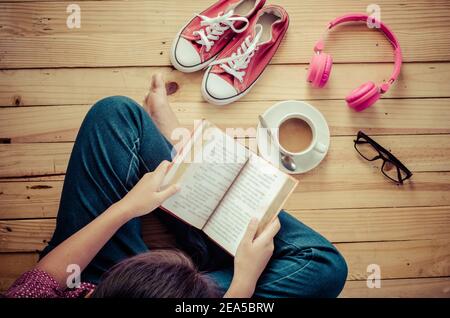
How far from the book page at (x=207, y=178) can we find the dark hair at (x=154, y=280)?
0.53 ft

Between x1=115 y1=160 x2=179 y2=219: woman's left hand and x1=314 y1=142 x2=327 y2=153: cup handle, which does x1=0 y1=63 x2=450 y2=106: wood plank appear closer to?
x1=314 y1=142 x2=327 y2=153: cup handle

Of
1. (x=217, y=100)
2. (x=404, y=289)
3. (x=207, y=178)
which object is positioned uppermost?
(x=217, y=100)

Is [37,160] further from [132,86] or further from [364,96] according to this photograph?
[364,96]

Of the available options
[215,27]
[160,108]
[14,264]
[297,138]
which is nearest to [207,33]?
[215,27]

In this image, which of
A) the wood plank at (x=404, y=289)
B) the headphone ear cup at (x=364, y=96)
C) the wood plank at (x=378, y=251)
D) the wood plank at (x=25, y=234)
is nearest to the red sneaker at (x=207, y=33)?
the headphone ear cup at (x=364, y=96)

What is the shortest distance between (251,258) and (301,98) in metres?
0.54

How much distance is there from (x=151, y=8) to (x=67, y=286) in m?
0.82

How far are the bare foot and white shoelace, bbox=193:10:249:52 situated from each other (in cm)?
17

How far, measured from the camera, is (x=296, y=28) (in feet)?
3.76

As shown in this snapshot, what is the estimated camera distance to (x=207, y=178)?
86cm

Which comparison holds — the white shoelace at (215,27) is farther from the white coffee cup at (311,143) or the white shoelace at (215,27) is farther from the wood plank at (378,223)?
the wood plank at (378,223)

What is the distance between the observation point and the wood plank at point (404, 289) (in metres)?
1.07
